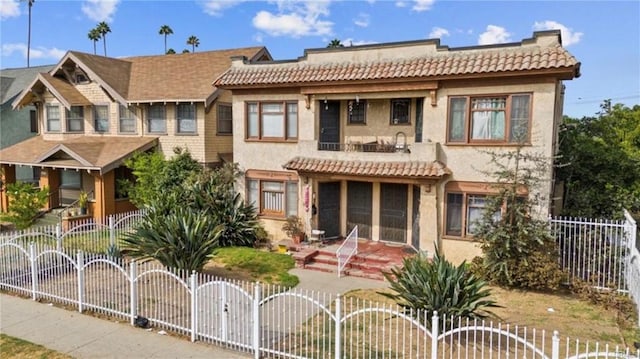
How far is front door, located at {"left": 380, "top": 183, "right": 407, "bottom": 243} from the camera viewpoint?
17.2 m

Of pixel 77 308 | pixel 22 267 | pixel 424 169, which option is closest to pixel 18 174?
pixel 22 267

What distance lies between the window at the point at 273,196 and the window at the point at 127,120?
8.87 m

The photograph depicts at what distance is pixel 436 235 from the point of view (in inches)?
606

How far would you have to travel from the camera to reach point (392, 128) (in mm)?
17562

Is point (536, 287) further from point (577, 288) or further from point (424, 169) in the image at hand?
point (424, 169)

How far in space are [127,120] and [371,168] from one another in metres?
14.9

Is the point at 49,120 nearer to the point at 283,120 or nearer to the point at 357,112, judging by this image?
the point at 283,120

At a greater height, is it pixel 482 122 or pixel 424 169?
pixel 482 122

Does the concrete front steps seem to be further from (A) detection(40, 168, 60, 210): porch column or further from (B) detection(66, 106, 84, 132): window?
(B) detection(66, 106, 84, 132): window

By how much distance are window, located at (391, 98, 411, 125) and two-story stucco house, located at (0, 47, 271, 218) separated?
29.6 feet

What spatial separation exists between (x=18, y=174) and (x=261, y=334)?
30.9 metres

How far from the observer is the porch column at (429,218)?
15.4 meters

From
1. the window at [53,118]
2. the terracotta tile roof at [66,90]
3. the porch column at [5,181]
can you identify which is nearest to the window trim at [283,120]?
the terracotta tile roof at [66,90]

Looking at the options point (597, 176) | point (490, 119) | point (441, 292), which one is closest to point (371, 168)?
point (490, 119)
